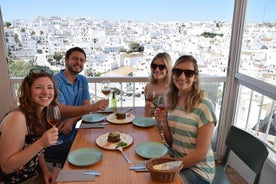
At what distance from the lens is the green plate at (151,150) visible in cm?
134

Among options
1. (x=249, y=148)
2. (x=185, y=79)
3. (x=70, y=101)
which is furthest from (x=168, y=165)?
(x=70, y=101)

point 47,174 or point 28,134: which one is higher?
point 28,134

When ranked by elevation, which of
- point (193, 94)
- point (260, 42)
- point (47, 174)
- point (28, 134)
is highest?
point (260, 42)

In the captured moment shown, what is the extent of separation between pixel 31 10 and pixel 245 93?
2.64 metres

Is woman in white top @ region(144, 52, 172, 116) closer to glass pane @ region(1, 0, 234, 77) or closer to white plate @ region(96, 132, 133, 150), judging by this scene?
glass pane @ region(1, 0, 234, 77)

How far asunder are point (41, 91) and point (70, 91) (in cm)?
84

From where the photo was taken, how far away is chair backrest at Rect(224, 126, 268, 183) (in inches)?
56.2

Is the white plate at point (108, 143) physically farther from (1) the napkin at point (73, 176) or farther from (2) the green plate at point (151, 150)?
(1) the napkin at point (73, 176)

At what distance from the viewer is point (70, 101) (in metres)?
2.28

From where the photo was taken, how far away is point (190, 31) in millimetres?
2729

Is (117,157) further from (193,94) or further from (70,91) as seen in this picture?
(70,91)

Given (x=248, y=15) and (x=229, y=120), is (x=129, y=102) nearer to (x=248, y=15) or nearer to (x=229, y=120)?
(x=229, y=120)

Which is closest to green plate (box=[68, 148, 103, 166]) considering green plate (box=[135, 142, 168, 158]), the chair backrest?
green plate (box=[135, 142, 168, 158])

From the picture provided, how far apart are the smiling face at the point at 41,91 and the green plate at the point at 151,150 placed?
658 millimetres
